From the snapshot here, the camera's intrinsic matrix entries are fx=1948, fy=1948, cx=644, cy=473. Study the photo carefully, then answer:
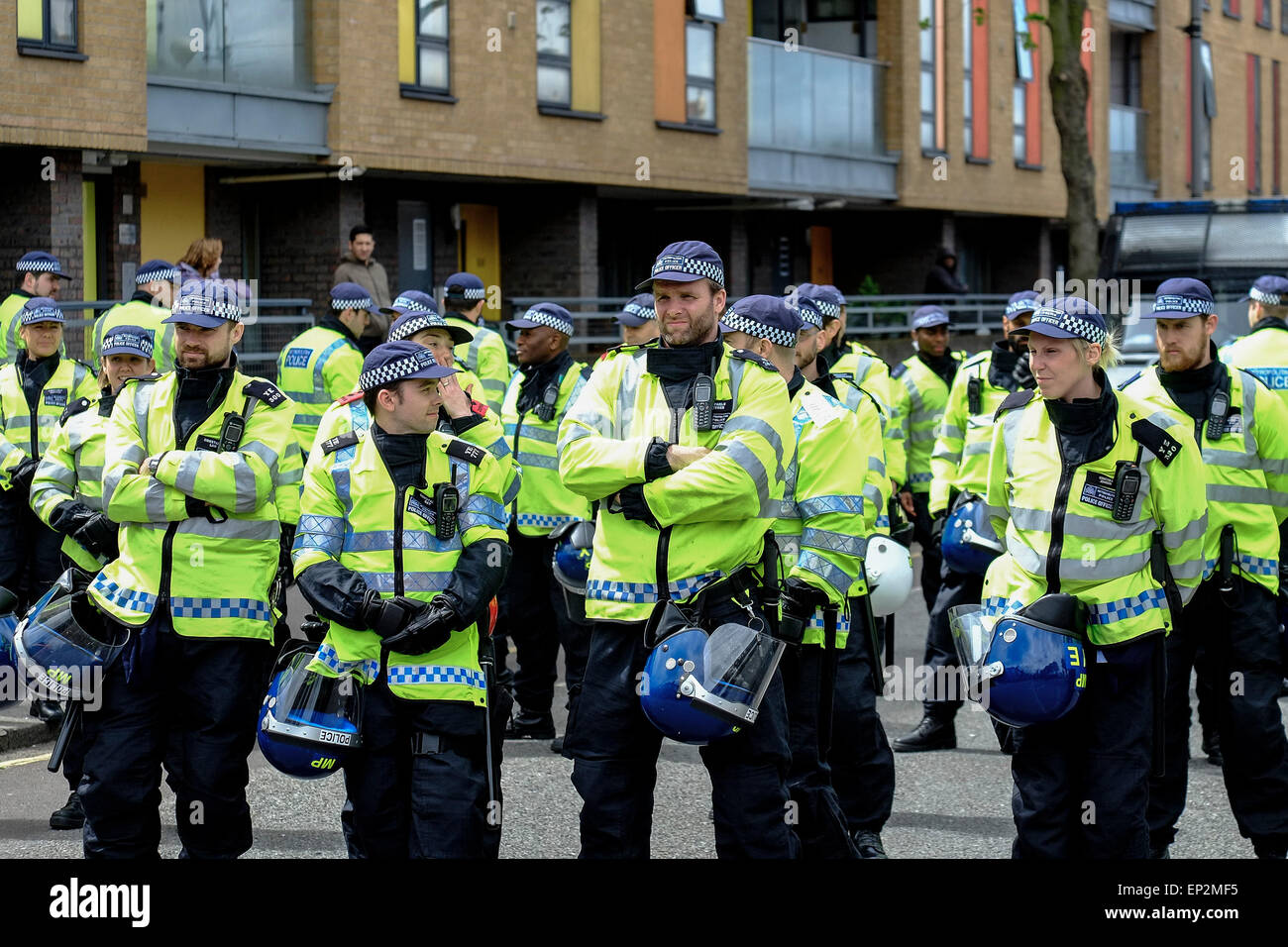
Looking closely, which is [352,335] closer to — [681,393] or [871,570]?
[871,570]

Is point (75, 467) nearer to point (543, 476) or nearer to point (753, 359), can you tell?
point (543, 476)

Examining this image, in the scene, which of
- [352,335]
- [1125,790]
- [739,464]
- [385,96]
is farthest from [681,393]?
[385,96]

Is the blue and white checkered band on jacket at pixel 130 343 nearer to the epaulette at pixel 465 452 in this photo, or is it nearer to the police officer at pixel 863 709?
the epaulette at pixel 465 452

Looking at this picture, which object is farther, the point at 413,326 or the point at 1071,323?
the point at 413,326

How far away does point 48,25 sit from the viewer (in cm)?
1702

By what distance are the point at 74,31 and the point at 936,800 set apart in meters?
12.2

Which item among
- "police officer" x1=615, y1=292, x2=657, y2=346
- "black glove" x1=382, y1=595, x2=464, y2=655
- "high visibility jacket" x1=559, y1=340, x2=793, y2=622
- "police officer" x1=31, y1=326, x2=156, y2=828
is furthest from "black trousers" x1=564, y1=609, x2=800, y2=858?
"police officer" x1=615, y1=292, x2=657, y2=346

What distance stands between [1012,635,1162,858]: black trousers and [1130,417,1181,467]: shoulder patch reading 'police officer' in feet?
1.88

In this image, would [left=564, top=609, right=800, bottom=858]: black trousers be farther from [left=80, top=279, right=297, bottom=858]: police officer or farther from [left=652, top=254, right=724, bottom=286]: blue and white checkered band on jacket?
[left=80, top=279, right=297, bottom=858]: police officer

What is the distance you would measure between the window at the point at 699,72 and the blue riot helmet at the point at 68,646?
1935 centimetres

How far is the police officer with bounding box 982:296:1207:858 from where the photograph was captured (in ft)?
19.4

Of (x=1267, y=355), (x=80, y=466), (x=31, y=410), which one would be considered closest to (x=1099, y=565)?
(x=1267, y=355)

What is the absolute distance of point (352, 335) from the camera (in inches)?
473

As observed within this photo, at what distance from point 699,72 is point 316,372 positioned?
47.3 ft
